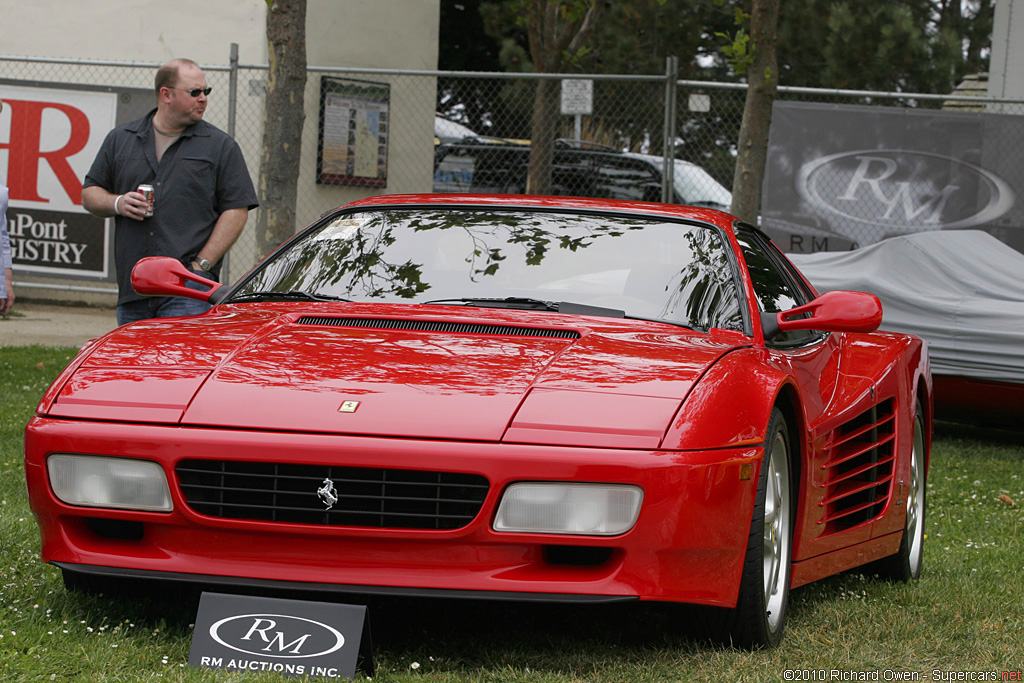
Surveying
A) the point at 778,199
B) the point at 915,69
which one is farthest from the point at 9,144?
the point at 915,69

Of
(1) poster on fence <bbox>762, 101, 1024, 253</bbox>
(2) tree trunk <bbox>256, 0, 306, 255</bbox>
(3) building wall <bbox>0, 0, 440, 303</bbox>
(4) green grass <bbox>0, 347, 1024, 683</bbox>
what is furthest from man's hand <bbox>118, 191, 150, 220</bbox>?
(3) building wall <bbox>0, 0, 440, 303</bbox>

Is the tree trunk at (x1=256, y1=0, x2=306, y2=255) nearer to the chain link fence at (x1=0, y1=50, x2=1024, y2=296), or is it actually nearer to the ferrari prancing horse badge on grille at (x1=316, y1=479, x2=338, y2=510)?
the chain link fence at (x1=0, y1=50, x2=1024, y2=296)

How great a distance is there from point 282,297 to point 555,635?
143 centimetres

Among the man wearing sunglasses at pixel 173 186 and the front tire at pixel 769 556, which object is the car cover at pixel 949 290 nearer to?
the man wearing sunglasses at pixel 173 186

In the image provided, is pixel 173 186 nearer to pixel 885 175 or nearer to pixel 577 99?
pixel 885 175

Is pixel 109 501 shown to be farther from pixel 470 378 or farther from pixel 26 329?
pixel 26 329

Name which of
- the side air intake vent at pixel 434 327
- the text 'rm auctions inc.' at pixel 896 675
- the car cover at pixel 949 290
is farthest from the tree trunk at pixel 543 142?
the text 'rm auctions inc.' at pixel 896 675

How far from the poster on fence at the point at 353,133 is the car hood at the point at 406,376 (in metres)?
10.1

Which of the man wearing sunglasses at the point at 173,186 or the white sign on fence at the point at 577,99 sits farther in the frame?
the white sign on fence at the point at 577,99

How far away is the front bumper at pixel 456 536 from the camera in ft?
10.4

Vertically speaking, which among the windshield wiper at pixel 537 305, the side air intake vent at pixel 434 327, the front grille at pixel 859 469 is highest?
the windshield wiper at pixel 537 305

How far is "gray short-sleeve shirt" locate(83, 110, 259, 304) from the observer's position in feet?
20.0

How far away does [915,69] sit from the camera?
2211cm

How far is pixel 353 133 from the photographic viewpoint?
14.2 meters
